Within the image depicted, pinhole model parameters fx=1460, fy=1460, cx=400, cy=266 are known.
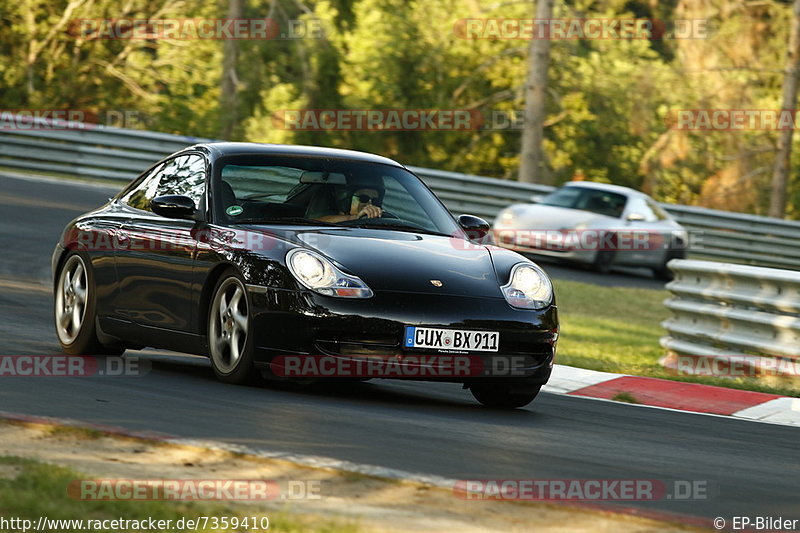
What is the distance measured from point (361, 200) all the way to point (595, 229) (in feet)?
44.2

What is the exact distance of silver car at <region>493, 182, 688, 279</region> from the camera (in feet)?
69.5

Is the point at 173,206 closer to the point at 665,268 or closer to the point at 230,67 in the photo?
the point at 665,268

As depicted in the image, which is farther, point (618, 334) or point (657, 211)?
point (657, 211)

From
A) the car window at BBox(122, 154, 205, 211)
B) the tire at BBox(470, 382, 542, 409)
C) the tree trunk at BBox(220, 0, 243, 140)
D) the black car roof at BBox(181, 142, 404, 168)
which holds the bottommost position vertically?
the tire at BBox(470, 382, 542, 409)

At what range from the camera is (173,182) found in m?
8.88

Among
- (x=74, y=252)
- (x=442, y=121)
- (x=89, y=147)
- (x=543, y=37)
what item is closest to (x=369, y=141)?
(x=442, y=121)

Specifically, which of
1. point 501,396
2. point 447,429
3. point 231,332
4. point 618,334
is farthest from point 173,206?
point 618,334

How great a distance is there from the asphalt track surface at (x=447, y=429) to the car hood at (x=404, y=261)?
65 centimetres

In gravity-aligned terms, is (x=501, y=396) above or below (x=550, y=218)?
below

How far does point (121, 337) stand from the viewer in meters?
8.80

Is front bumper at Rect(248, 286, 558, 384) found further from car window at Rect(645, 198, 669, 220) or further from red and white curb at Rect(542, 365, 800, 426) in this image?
car window at Rect(645, 198, 669, 220)

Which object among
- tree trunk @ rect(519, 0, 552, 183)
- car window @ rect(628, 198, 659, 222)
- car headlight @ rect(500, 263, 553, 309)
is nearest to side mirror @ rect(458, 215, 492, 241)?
car headlight @ rect(500, 263, 553, 309)

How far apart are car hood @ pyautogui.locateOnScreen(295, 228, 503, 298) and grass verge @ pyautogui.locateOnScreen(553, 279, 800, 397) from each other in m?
3.20

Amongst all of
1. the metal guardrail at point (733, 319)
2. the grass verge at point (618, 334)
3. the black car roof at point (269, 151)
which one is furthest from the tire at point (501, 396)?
the metal guardrail at point (733, 319)
